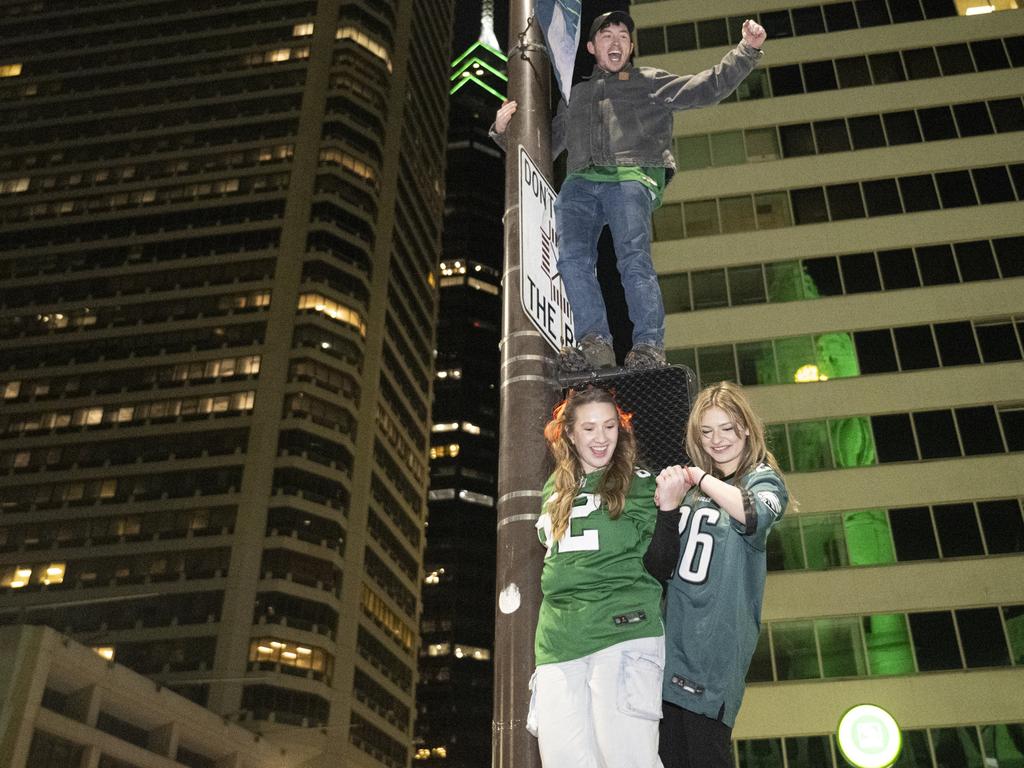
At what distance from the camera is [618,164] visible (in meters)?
6.15

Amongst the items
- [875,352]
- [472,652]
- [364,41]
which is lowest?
[875,352]

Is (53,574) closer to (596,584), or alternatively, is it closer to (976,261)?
(976,261)

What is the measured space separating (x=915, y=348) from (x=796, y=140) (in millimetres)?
10700

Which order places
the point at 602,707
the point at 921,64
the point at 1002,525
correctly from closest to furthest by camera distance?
the point at 602,707 → the point at 1002,525 → the point at 921,64

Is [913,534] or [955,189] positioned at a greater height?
[955,189]

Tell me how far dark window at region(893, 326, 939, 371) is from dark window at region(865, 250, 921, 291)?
1852mm

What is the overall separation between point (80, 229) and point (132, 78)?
17.6 m

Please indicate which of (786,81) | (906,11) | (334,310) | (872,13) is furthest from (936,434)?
(334,310)

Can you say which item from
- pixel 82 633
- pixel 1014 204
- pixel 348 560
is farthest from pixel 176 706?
pixel 1014 204

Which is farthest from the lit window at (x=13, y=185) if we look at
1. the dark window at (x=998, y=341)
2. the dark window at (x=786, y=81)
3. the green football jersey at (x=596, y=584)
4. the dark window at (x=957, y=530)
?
the green football jersey at (x=596, y=584)

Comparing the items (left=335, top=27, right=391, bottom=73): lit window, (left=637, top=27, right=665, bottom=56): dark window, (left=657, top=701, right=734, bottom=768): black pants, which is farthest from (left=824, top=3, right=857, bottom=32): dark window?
(left=335, top=27, right=391, bottom=73): lit window

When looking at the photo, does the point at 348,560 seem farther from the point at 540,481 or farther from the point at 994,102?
the point at 540,481

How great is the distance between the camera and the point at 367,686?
79.0 m

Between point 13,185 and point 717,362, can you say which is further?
point 13,185
